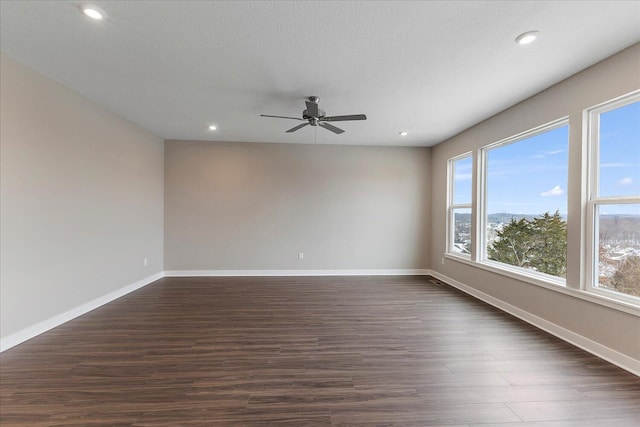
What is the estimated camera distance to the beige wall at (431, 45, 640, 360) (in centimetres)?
223

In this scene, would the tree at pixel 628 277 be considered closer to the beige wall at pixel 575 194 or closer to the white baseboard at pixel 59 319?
the beige wall at pixel 575 194

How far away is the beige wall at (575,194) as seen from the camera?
223 cm

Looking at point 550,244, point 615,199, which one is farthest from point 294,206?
point 615,199

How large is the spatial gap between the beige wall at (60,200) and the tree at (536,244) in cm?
554

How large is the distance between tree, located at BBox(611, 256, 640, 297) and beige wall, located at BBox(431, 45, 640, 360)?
223 millimetres

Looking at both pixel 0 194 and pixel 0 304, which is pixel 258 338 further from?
pixel 0 194

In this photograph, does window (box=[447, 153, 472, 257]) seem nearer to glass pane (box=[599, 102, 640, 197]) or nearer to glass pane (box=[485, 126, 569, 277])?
glass pane (box=[485, 126, 569, 277])

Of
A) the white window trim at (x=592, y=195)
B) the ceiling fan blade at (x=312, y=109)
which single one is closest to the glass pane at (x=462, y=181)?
the white window trim at (x=592, y=195)

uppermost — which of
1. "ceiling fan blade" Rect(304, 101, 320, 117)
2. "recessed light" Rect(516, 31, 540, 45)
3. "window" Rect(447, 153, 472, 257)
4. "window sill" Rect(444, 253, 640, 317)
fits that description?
"recessed light" Rect(516, 31, 540, 45)

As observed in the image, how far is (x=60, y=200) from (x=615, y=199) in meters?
5.60

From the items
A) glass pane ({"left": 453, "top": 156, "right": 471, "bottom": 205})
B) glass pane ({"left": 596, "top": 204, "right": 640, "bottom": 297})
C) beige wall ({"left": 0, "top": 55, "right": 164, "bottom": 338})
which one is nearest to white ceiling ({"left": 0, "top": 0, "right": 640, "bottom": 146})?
beige wall ({"left": 0, "top": 55, "right": 164, "bottom": 338})

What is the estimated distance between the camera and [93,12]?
6.10ft

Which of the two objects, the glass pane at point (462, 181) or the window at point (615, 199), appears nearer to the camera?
the window at point (615, 199)

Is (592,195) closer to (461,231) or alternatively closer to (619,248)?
(619,248)
